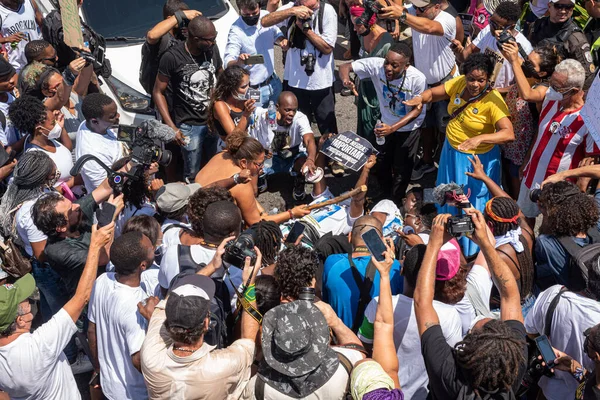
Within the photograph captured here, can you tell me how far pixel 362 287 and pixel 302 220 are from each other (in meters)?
1.24

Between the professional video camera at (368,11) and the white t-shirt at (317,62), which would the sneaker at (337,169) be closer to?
the white t-shirt at (317,62)

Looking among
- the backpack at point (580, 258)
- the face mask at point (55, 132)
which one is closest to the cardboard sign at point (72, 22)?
the face mask at point (55, 132)

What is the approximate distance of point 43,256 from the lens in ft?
14.3

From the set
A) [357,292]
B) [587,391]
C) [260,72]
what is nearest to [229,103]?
[260,72]

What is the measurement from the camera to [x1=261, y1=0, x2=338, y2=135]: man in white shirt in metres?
6.57

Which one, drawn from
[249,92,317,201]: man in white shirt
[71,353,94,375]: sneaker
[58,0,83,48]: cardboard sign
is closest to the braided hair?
[249,92,317,201]: man in white shirt

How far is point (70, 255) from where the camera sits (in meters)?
4.19

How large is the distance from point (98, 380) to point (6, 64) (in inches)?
122

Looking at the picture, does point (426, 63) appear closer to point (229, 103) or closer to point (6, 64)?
point (229, 103)

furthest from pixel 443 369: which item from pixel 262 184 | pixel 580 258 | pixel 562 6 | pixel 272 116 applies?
pixel 562 6

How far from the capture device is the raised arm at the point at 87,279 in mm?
3510

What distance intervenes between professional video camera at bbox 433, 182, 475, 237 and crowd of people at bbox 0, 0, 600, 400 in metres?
0.02

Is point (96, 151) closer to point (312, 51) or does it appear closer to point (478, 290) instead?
point (312, 51)

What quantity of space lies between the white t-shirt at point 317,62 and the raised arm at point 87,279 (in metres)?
3.50
